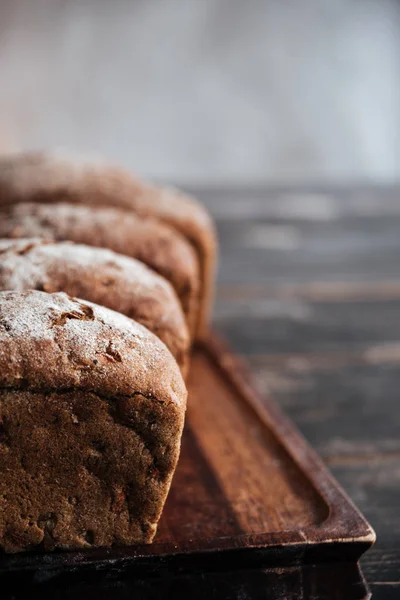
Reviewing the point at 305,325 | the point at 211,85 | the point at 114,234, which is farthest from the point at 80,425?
the point at 211,85

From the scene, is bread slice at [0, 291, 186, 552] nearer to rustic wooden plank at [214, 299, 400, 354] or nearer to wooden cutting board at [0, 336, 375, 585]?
wooden cutting board at [0, 336, 375, 585]

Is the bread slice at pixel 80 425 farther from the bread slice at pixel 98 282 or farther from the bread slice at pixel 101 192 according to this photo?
the bread slice at pixel 101 192

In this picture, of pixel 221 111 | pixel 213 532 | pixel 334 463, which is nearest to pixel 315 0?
pixel 221 111

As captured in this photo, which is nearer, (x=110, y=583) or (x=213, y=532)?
(x=110, y=583)

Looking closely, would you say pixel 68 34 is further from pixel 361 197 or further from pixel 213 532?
pixel 213 532

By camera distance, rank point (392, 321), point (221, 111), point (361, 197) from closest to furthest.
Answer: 1. point (392, 321)
2. point (361, 197)
3. point (221, 111)

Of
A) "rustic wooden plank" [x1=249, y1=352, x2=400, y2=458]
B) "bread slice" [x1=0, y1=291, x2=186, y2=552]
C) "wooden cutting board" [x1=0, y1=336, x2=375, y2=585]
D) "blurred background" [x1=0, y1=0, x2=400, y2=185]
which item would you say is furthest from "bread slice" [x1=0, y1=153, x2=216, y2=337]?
"blurred background" [x1=0, y1=0, x2=400, y2=185]
